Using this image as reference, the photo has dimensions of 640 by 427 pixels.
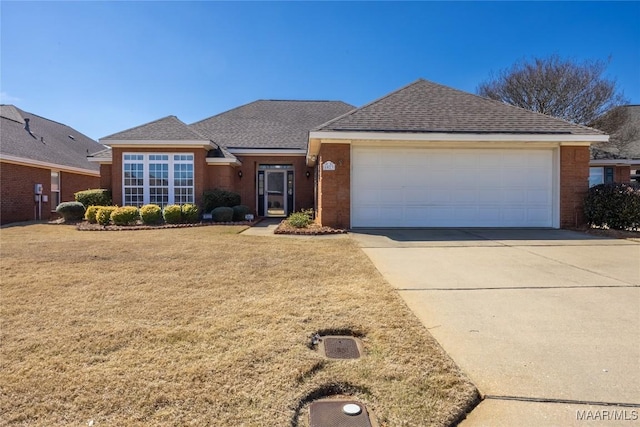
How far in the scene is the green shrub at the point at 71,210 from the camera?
15.4 metres

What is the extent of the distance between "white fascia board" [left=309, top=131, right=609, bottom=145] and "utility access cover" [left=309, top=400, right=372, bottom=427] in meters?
9.75

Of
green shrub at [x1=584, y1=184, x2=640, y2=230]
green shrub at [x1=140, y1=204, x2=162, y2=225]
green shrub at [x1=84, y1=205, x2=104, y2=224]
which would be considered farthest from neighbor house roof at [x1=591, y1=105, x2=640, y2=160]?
green shrub at [x1=84, y1=205, x2=104, y2=224]

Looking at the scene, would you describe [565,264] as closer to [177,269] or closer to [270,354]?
[270,354]

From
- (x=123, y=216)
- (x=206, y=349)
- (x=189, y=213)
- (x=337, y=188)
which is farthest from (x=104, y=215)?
(x=206, y=349)

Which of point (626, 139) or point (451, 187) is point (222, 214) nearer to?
point (451, 187)

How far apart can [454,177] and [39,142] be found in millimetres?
20895

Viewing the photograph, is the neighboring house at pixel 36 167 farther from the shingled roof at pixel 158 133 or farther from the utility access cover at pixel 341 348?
the utility access cover at pixel 341 348

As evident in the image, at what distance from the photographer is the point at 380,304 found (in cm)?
461

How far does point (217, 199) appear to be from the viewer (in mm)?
16062

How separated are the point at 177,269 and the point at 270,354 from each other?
391 centimetres

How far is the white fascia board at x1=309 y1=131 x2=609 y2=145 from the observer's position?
460 inches

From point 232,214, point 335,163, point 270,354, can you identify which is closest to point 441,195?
point 335,163

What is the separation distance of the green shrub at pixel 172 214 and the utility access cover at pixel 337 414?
13.0 meters

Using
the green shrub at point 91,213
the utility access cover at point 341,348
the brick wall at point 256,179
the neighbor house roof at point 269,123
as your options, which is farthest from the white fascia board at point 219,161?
the utility access cover at point 341,348
